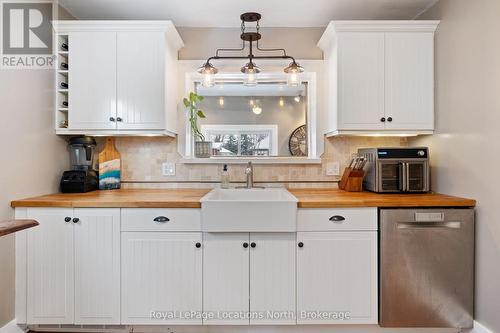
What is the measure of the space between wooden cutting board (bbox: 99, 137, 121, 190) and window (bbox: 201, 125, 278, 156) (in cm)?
77

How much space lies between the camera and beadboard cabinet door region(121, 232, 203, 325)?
1.88 meters

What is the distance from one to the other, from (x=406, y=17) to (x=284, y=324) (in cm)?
255

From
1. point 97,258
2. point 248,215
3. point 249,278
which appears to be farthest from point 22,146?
point 249,278

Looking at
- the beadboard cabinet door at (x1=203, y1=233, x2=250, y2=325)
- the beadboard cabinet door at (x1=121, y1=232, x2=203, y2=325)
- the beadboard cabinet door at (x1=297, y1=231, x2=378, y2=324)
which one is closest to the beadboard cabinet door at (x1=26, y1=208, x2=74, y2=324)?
the beadboard cabinet door at (x1=121, y1=232, x2=203, y2=325)

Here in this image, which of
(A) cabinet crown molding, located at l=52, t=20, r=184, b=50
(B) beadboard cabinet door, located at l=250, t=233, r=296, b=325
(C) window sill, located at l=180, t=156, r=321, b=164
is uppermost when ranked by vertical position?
(A) cabinet crown molding, located at l=52, t=20, r=184, b=50

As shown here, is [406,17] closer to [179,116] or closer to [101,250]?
[179,116]

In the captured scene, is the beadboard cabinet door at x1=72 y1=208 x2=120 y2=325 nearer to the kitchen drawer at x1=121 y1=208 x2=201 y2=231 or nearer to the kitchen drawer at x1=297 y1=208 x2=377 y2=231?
the kitchen drawer at x1=121 y1=208 x2=201 y2=231

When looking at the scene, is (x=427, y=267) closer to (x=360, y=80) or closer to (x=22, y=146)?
(x=360, y=80)

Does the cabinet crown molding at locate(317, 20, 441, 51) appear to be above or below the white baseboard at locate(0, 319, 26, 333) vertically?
above

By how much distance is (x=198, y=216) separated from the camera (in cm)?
189

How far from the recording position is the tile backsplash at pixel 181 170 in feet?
8.50

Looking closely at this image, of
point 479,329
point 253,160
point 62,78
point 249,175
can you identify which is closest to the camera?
point 479,329

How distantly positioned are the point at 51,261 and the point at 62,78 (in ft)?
4.44

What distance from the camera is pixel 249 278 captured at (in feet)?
6.19
